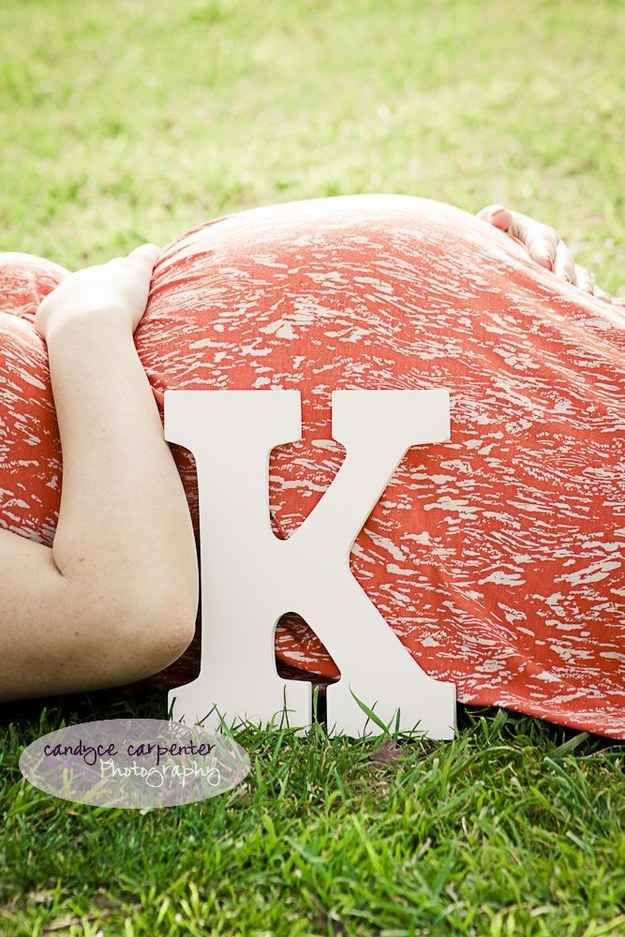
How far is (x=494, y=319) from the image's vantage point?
1.63 m

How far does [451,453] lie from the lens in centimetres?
158

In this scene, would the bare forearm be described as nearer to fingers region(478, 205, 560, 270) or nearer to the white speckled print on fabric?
the white speckled print on fabric

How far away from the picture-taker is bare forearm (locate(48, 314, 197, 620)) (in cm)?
142

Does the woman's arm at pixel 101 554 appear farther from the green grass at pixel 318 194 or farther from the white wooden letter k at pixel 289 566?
the green grass at pixel 318 194

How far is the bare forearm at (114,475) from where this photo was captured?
142 cm

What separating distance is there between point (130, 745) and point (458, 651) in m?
0.49

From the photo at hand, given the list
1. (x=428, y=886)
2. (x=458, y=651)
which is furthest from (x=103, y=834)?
(x=458, y=651)

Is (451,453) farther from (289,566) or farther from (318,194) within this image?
(318,194)

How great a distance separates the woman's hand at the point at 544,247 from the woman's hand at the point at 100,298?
685 millimetres

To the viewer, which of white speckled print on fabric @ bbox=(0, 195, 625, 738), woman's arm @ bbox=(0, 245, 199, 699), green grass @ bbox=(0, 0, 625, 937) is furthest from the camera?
white speckled print on fabric @ bbox=(0, 195, 625, 738)

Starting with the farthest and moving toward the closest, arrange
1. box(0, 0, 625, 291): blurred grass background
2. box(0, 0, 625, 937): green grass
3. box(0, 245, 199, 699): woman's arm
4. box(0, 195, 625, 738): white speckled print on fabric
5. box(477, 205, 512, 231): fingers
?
box(0, 0, 625, 291): blurred grass background → box(477, 205, 512, 231): fingers → box(0, 195, 625, 738): white speckled print on fabric → box(0, 245, 199, 699): woman's arm → box(0, 0, 625, 937): green grass

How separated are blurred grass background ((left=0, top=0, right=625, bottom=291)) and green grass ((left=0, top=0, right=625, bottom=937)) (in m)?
0.02

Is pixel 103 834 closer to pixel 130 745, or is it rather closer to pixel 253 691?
pixel 130 745

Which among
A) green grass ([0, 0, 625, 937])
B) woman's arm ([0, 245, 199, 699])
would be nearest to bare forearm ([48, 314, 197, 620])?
woman's arm ([0, 245, 199, 699])
